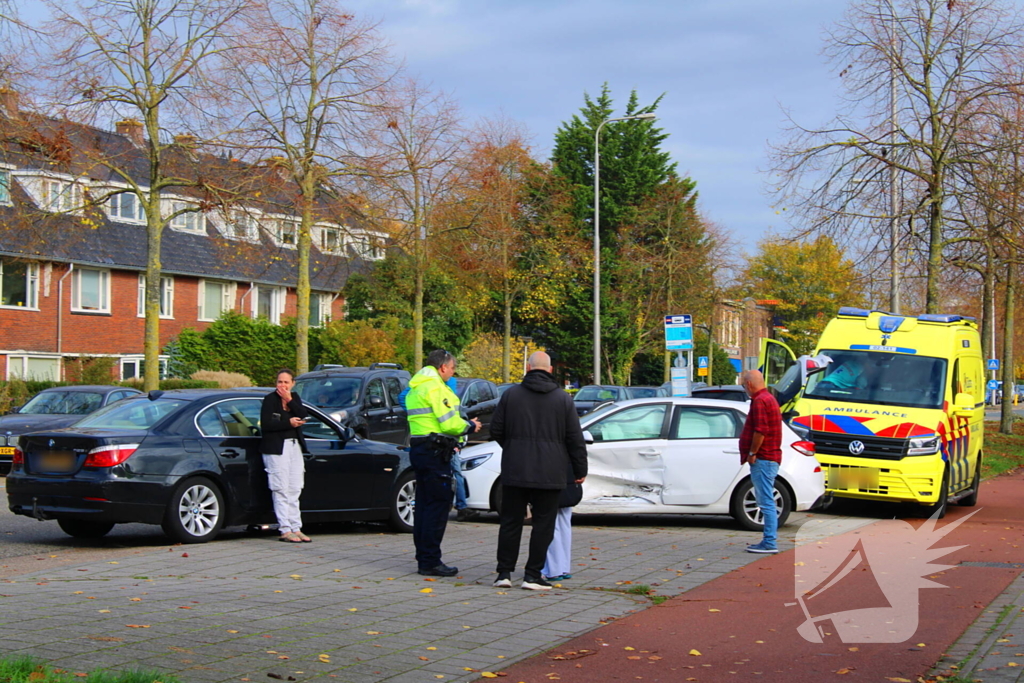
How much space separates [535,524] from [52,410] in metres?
14.0

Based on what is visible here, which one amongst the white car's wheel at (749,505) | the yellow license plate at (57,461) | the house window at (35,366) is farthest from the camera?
the house window at (35,366)

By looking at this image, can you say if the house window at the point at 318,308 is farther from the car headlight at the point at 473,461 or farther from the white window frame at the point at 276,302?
the car headlight at the point at 473,461

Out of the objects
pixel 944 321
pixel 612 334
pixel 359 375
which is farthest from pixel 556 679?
pixel 612 334

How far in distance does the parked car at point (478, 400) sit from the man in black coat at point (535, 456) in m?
14.2

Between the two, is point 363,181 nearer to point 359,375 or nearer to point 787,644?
point 359,375

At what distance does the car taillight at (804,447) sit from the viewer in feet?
42.4

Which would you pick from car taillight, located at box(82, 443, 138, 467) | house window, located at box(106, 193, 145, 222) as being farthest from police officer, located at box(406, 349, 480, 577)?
house window, located at box(106, 193, 145, 222)

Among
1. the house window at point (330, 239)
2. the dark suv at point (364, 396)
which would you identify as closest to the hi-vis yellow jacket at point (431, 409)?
the dark suv at point (364, 396)

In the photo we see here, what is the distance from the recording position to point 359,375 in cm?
1928

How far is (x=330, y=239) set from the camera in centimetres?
2480

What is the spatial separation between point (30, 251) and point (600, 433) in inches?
511

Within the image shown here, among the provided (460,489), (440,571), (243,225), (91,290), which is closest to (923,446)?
(460,489)

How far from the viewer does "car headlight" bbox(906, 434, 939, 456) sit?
13844 mm

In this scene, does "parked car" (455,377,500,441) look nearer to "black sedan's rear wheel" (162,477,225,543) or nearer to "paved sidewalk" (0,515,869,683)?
"paved sidewalk" (0,515,869,683)
